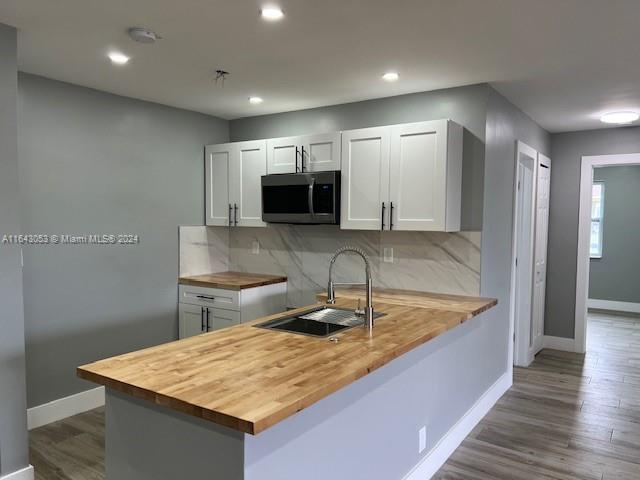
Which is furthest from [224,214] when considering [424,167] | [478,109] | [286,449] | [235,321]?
[286,449]

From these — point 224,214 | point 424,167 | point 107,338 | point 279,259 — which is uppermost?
point 424,167

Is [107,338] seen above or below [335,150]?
below

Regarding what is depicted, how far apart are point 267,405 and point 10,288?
72.0 inches

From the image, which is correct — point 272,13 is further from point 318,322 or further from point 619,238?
point 619,238

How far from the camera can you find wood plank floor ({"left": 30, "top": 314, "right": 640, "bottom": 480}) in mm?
2785

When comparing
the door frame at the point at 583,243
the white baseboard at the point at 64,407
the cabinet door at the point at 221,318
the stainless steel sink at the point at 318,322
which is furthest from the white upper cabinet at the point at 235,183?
the door frame at the point at 583,243

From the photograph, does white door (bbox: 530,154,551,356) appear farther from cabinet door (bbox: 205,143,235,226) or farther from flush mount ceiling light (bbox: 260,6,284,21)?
flush mount ceiling light (bbox: 260,6,284,21)

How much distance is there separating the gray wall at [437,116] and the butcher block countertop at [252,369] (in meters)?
1.23

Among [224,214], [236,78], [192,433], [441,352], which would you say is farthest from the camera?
[224,214]

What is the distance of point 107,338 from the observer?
3768 mm

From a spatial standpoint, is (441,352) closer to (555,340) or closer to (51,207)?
(51,207)

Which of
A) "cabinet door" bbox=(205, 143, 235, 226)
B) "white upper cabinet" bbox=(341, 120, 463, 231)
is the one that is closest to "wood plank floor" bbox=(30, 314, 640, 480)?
"white upper cabinet" bbox=(341, 120, 463, 231)

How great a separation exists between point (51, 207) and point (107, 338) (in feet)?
3.70

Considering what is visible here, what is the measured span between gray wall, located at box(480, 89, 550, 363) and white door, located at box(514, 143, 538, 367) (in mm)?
423
